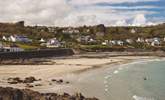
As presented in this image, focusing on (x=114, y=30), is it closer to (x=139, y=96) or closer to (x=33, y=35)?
(x=33, y=35)

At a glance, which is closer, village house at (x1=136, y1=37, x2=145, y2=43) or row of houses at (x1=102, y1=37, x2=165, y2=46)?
row of houses at (x1=102, y1=37, x2=165, y2=46)

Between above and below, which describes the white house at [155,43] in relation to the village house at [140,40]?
below

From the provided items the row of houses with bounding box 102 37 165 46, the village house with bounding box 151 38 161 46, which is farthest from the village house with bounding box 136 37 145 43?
the village house with bounding box 151 38 161 46

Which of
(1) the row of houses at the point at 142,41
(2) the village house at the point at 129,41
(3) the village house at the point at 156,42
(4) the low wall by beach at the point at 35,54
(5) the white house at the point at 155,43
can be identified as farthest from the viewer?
(2) the village house at the point at 129,41

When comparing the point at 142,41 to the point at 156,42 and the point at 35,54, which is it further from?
the point at 35,54

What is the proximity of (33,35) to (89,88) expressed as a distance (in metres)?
100.0

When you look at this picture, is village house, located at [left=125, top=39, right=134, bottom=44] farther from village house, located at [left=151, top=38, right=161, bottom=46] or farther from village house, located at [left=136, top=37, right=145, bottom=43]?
village house, located at [left=151, top=38, right=161, bottom=46]

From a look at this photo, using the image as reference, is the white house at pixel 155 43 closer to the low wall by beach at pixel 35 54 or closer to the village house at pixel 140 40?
the village house at pixel 140 40

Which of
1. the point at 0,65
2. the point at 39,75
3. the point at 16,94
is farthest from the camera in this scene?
the point at 0,65

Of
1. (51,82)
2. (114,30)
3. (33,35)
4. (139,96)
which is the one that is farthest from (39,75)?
(114,30)

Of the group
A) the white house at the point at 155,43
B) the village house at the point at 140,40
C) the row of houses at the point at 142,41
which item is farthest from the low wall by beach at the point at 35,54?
the village house at the point at 140,40

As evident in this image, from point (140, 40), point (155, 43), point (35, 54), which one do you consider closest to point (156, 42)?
point (155, 43)

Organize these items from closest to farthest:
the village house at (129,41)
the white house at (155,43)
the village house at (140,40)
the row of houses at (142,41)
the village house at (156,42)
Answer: the row of houses at (142,41)
the white house at (155,43)
the village house at (156,42)
the village house at (129,41)
the village house at (140,40)

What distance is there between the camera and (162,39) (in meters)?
162
